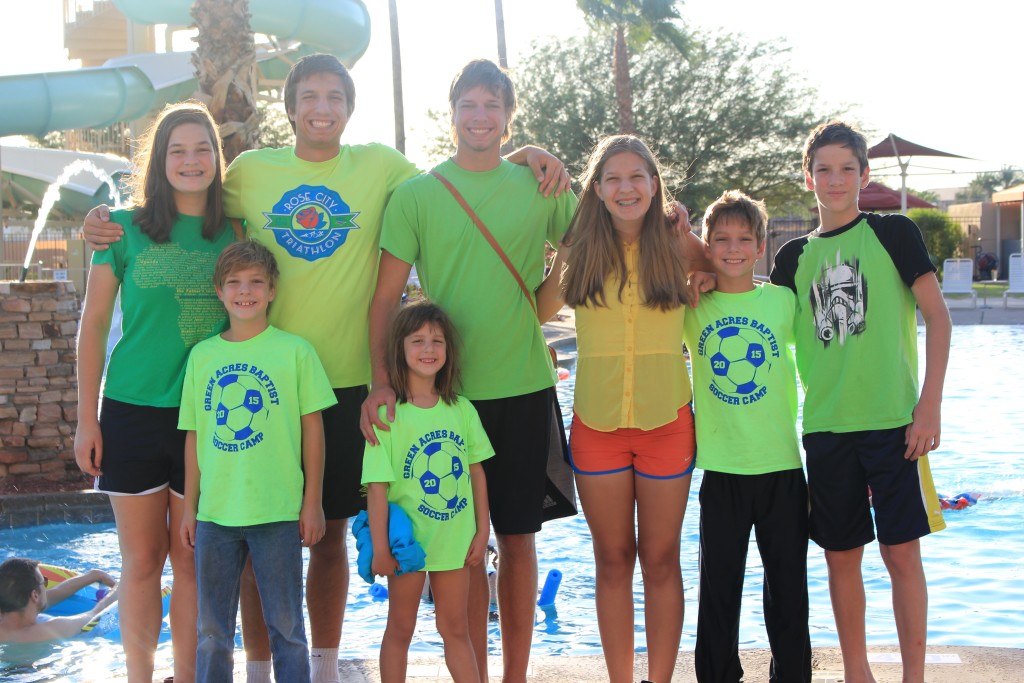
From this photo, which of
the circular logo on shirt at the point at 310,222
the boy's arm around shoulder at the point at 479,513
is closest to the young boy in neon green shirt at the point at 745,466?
the boy's arm around shoulder at the point at 479,513

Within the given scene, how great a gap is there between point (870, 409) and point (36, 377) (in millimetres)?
7015

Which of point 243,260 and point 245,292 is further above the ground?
point 243,260

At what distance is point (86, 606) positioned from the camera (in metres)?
6.46

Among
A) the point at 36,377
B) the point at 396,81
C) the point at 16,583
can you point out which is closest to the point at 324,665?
the point at 16,583

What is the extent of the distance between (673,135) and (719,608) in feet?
93.9

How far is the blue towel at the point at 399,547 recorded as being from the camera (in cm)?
323

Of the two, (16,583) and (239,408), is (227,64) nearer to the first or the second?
(16,583)

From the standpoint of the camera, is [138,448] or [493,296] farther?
[493,296]

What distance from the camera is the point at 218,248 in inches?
139

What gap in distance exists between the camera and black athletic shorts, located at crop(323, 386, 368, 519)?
3.62 m

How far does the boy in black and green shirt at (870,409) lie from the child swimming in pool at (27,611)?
15.4ft

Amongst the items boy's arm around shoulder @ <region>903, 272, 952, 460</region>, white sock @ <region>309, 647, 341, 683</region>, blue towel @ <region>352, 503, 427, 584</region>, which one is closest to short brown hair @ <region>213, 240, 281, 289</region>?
blue towel @ <region>352, 503, 427, 584</region>

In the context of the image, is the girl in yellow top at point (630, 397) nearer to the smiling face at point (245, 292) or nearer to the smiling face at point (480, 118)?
the smiling face at point (480, 118)

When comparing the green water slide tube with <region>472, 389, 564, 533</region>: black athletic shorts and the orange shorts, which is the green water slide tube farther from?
the orange shorts
